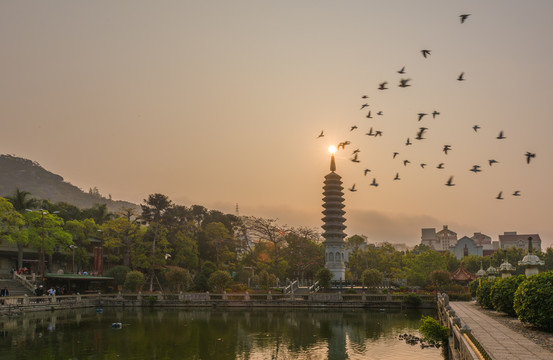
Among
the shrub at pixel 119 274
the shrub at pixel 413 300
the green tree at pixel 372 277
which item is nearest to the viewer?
the shrub at pixel 413 300

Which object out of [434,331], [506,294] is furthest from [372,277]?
[434,331]

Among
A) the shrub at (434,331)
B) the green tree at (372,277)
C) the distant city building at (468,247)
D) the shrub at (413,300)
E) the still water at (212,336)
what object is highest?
the distant city building at (468,247)

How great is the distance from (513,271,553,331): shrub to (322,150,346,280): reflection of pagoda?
2381 inches

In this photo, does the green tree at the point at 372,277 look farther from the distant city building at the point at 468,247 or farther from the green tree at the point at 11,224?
the distant city building at the point at 468,247

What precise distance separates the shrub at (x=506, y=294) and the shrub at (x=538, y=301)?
6.56 meters

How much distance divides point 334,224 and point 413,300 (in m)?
33.5

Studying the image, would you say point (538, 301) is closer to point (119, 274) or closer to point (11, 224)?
point (119, 274)

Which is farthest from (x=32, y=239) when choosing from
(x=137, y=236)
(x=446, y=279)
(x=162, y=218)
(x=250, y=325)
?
(x=446, y=279)

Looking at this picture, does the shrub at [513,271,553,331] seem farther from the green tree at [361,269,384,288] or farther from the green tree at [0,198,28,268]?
the green tree at [0,198,28,268]

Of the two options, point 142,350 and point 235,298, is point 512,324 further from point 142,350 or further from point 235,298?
point 235,298

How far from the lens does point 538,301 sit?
22.2 m

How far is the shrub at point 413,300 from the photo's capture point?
55000 millimetres

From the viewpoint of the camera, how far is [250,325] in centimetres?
4100

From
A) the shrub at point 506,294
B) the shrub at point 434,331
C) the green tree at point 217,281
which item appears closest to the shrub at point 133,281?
the green tree at point 217,281
